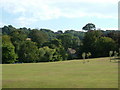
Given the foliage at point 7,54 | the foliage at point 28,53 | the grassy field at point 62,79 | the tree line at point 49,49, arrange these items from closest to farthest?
the grassy field at point 62,79
the foliage at point 7,54
the tree line at point 49,49
the foliage at point 28,53

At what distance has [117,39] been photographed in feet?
228

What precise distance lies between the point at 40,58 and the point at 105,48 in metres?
20.2

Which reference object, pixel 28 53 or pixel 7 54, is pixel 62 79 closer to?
pixel 7 54

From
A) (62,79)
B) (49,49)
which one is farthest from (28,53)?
(62,79)

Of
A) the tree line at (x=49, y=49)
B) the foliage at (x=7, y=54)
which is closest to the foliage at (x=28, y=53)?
the tree line at (x=49, y=49)

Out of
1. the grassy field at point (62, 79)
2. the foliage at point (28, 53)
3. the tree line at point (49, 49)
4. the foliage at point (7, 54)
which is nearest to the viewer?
the grassy field at point (62, 79)

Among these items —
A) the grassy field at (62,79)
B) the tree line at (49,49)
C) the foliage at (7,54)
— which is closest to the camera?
the grassy field at (62,79)

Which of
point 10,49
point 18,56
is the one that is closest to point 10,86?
point 10,49

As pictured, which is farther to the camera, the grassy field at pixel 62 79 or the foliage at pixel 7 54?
the foliage at pixel 7 54

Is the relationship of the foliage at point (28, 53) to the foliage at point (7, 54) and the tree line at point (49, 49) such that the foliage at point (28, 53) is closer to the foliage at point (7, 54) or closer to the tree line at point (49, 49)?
the tree line at point (49, 49)

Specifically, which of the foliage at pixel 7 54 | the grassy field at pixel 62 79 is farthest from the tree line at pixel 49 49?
the grassy field at pixel 62 79

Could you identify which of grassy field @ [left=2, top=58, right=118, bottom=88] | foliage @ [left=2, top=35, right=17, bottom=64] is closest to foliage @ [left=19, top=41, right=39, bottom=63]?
foliage @ [left=2, top=35, right=17, bottom=64]

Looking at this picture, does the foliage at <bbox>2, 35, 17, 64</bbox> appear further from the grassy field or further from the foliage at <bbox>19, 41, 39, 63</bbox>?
the grassy field

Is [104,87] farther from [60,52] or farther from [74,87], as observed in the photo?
[60,52]
